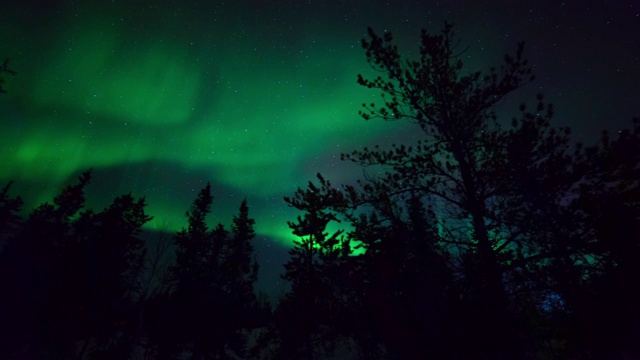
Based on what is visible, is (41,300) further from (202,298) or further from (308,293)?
(308,293)

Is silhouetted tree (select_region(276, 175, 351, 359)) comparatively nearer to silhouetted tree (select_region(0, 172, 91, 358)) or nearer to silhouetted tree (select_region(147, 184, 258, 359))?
silhouetted tree (select_region(147, 184, 258, 359))

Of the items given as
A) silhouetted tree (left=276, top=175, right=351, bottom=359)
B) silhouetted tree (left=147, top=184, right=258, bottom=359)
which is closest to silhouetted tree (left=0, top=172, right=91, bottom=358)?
silhouetted tree (left=147, top=184, right=258, bottom=359)

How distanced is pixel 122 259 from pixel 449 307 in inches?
1094

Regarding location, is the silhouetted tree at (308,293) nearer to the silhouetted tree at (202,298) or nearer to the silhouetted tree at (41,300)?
the silhouetted tree at (202,298)

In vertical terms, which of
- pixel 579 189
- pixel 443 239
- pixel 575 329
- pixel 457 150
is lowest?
pixel 575 329

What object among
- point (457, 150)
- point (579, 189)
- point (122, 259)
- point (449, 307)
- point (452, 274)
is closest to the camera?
point (449, 307)

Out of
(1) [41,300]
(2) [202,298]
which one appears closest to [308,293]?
(2) [202,298]

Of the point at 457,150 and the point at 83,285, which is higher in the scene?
the point at 457,150

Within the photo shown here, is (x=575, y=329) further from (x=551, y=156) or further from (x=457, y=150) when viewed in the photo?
(x=457, y=150)

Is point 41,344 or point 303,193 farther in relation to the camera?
point 41,344

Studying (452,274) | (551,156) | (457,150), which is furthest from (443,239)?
(551,156)

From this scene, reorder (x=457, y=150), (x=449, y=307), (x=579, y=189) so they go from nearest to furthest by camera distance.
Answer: (x=449, y=307) < (x=579, y=189) < (x=457, y=150)

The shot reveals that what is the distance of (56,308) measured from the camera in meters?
22.4

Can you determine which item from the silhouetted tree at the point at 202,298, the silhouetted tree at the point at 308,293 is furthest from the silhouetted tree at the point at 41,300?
the silhouetted tree at the point at 308,293
